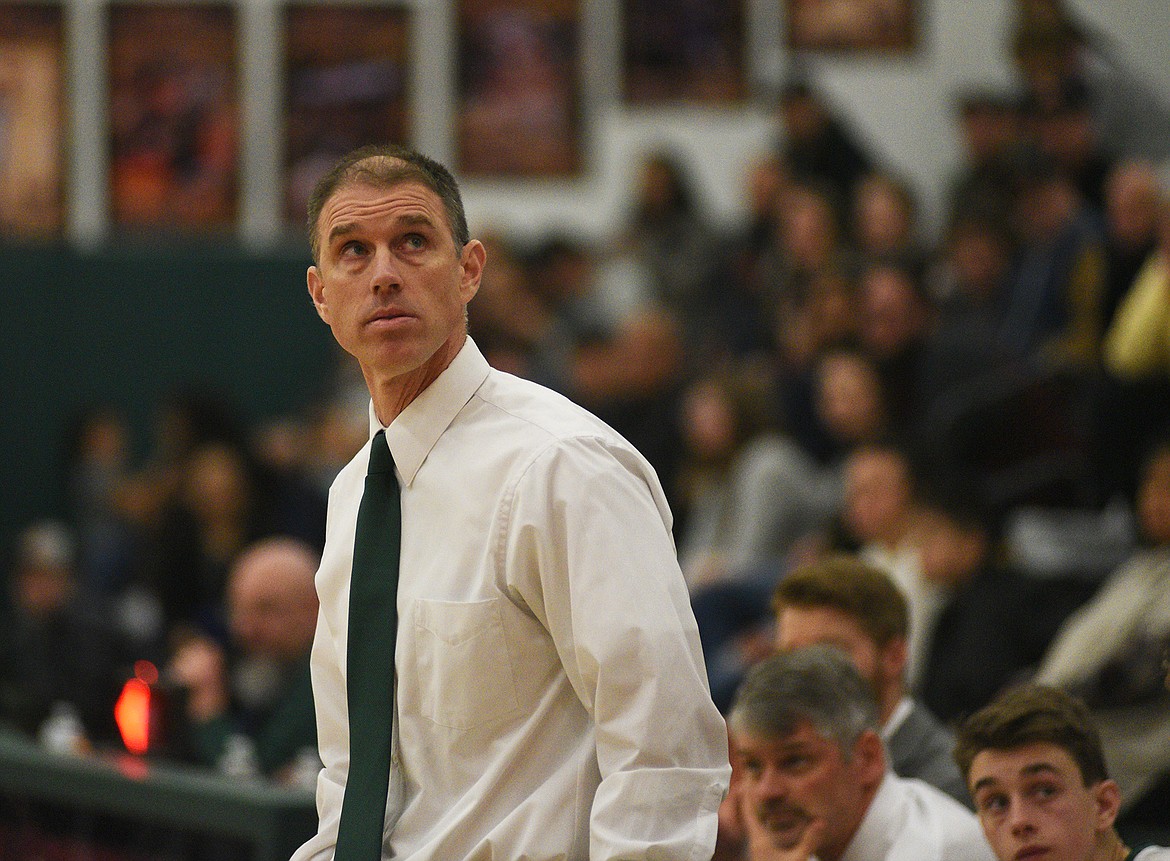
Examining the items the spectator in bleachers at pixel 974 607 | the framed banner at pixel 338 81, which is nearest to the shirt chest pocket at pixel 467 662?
the spectator in bleachers at pixel 974 607

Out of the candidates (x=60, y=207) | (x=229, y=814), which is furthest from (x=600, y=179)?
(x=229, y=814)

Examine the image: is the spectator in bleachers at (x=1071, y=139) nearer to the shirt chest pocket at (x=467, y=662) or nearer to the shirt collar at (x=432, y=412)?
the shirt collar at (x=432, y=412)

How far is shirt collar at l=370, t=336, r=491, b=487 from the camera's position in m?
2.43

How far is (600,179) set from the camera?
12453mm

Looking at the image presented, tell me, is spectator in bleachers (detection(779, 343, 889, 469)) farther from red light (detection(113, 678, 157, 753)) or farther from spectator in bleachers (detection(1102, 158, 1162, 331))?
red light (detection(113, 678, 157, 753))

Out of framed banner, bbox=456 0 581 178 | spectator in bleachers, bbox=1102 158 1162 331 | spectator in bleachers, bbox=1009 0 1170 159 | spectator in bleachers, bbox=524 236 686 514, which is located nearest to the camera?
spectator in bleachers, bbox=1102 158 1162 331

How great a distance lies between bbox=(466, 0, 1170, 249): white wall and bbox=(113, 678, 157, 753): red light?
6122 mm

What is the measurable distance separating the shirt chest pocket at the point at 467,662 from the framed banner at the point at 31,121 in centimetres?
1100

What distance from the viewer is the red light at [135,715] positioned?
14.6 ft

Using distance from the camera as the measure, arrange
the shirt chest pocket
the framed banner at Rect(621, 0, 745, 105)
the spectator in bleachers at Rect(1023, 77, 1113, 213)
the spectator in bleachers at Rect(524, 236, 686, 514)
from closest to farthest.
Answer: the shirt chest pocket < the spectator in bleachers at Rect(524, 236, 686, 514) < the spectator in bleachers at Rect(1023, 77, 1113, 213) < the framed banner at Rect(621, 0, 745, 105)

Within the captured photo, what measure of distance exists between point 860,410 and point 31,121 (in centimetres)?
813

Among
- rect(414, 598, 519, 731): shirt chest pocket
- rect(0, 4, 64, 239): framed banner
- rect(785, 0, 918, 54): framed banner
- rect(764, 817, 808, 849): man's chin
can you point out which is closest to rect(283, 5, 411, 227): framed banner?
rect(0, 4, 64, 239): framed banner

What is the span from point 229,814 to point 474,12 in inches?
389

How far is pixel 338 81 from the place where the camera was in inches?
520
